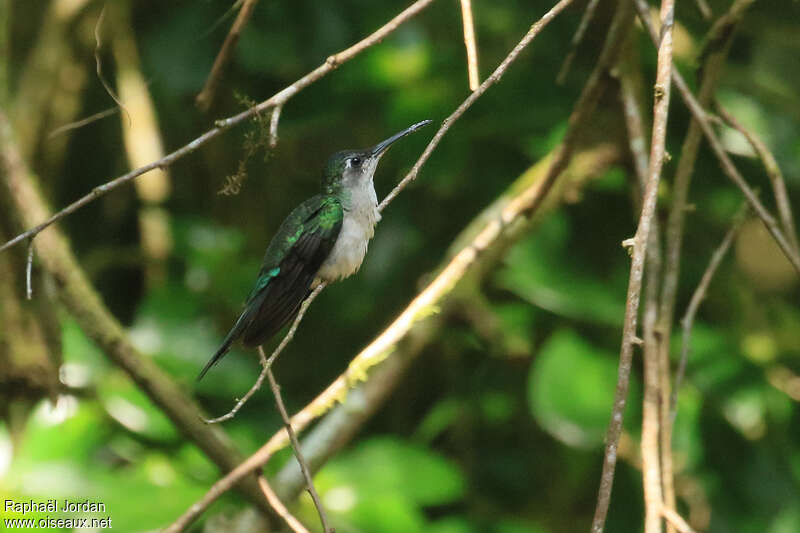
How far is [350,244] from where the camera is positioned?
82.4 inches

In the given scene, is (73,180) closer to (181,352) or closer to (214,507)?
(181,352)

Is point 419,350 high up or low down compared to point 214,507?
up

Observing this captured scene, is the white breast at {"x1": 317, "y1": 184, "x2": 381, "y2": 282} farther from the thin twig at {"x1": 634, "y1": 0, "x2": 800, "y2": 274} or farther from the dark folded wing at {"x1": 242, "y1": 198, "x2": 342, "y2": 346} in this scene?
the thin twig at {"x1": 634, "y1": 0, "x2": 800, "y2": 274}

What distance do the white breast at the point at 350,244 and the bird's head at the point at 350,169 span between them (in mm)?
229

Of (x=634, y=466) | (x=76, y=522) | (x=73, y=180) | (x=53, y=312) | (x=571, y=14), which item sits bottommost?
(x=634, y=466)

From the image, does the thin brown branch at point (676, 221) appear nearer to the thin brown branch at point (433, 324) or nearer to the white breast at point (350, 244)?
the thin brown branch at point (433, 324)

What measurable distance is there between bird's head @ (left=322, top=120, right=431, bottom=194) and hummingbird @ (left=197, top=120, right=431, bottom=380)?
0.15 meters

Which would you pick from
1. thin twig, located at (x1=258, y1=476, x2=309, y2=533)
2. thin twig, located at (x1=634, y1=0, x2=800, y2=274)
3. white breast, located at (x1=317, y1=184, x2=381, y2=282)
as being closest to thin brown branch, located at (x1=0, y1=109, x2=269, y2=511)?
white breast, located at (x1=317, y1=184, x2=381, y2=282)

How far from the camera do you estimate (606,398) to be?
273cm

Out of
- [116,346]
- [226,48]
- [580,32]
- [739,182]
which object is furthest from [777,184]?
[116,346]

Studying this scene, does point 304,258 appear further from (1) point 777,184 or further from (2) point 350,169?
(1) point 777,184

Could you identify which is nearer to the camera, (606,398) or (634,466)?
(606,398)

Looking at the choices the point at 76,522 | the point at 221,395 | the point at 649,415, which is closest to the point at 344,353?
the point at 221,395

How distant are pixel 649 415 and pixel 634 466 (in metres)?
1.52
